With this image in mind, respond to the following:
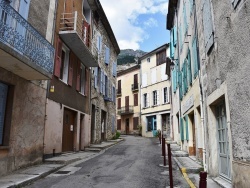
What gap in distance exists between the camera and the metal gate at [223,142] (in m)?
6.23

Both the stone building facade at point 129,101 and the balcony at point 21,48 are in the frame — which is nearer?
the balcony at point 21,48

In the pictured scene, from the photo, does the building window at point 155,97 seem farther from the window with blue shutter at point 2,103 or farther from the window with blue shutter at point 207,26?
the window with blue shutter at point 2,103

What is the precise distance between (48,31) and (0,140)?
16.0ft

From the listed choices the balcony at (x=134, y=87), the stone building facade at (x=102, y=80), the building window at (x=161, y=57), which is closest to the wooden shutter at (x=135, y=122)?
the balcony at (x=134, y=87)

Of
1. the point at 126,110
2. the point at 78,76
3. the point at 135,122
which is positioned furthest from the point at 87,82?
the point at 126,110

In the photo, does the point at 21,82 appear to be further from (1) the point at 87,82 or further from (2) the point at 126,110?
(2) the point at 126,110

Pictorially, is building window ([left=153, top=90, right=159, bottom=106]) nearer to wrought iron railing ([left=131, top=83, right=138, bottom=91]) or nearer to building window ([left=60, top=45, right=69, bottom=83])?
wrought iron railing ([left=131, top=83, right=138, bottom=91])

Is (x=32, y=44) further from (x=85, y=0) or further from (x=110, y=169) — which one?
(x=85, y=0)

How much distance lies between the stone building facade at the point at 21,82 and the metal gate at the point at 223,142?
550cm

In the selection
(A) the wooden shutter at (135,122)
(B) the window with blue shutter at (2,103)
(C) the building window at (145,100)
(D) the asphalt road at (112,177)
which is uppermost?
(C) the building window at (145,100)

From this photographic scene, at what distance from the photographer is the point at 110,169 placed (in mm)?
8438

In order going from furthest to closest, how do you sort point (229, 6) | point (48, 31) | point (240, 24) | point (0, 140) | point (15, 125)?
point (48, 31), point (15, 125), point (0, 140), point (229, 6), point (240, 24)

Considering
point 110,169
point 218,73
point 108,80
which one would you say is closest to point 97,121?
point 108,80

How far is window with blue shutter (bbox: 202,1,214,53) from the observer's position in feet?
21.8
